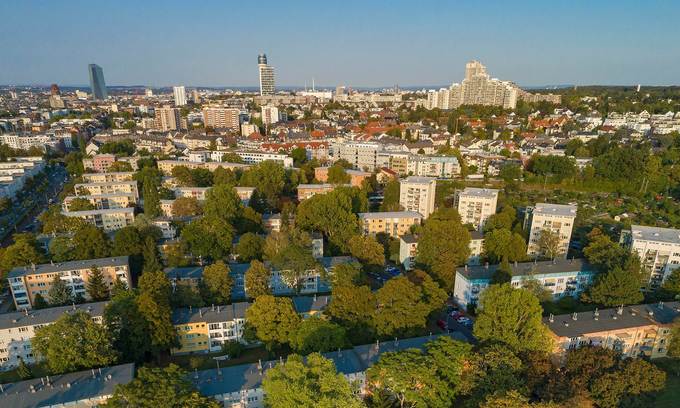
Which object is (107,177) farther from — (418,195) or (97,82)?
(97,82)

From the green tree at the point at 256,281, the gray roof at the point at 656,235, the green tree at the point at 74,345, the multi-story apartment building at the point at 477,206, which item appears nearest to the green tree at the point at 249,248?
the green tree at the point at 256,281

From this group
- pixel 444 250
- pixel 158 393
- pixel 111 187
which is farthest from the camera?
pixel 111 187

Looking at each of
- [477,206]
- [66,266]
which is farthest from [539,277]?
[66,266]

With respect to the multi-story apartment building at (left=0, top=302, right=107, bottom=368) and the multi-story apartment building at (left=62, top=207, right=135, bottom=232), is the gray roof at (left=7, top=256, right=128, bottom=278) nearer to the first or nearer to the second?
the multi-story apartment building at (left=0, top=302, right=107, bottom=368)

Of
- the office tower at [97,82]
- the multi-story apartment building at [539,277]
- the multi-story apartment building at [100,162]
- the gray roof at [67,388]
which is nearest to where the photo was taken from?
the gray roof at [67,388]

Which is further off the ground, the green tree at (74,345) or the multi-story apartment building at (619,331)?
the green tree at (74,345)

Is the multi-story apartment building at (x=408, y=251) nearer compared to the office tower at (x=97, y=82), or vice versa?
the multi-story apartment building at (x=408, y=251)

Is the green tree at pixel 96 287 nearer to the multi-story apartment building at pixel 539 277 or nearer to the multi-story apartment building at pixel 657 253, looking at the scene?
the multi-story apartment building at pixel 539 277

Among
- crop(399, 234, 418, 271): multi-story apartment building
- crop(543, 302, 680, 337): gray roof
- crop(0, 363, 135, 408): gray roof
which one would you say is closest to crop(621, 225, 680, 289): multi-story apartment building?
crop(543, 302, 680, 337): gray roof
